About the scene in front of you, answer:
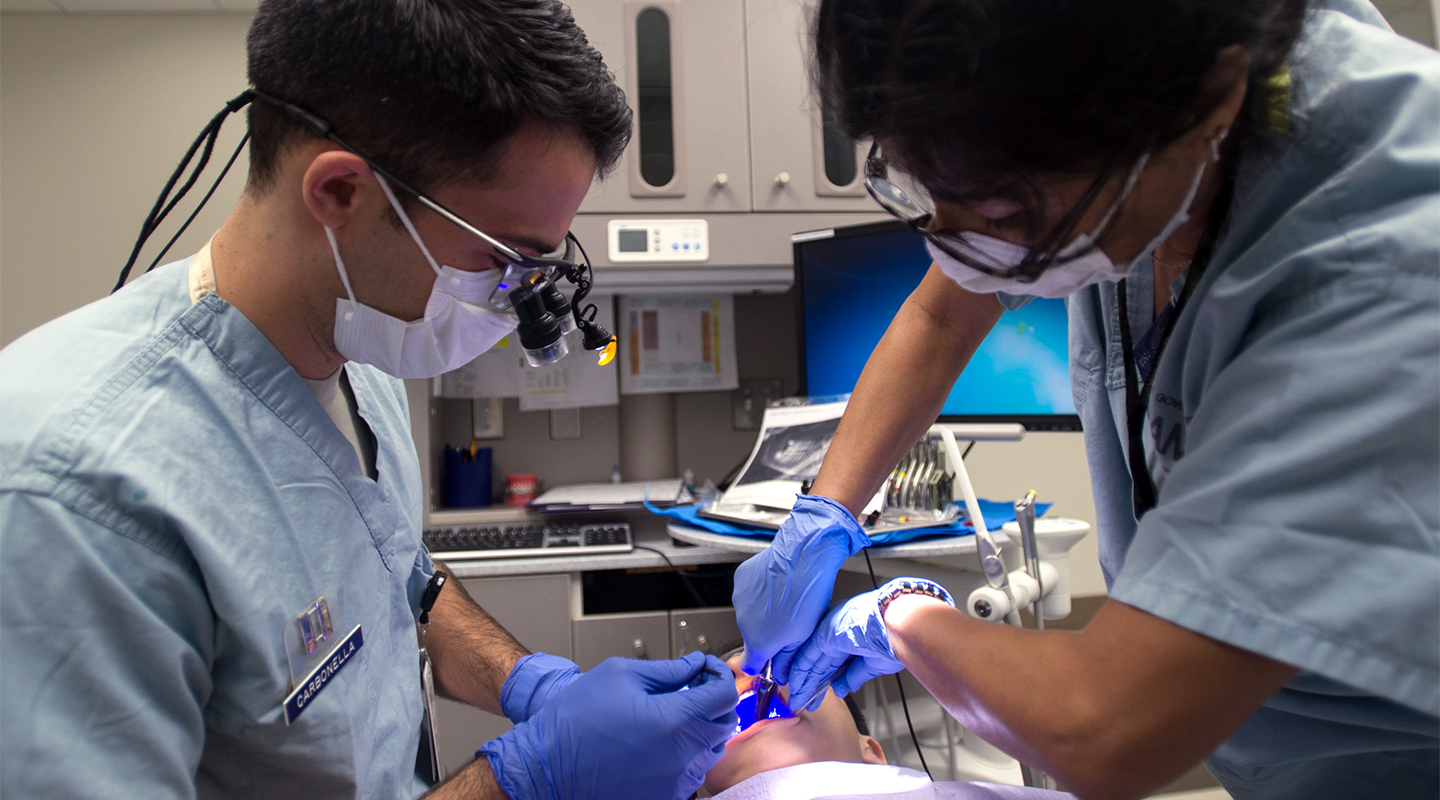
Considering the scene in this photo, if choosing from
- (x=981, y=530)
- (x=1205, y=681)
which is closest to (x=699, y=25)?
(x=981, y=530)

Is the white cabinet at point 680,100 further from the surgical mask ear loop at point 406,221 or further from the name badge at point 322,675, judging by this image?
the name badge at point 322,675

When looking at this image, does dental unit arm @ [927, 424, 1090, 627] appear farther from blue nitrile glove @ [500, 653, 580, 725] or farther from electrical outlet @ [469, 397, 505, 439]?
electrical outlet @ [469, 397, 505, 439]

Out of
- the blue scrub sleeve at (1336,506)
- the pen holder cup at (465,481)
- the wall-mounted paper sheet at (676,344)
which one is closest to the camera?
the blue scrub sleeve at (1336,506)

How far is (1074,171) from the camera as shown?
19.7 inches

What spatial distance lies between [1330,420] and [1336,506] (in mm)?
52

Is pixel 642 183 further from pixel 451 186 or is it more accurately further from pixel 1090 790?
pixel 1090 790

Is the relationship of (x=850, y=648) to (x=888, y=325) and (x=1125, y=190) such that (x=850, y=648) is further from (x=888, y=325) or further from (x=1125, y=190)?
(x=888, y=325)

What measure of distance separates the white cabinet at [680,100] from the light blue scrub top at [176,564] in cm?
128

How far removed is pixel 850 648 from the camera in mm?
933

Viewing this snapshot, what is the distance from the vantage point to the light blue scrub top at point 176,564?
0.53m

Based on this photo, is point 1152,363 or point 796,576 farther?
point 796,576

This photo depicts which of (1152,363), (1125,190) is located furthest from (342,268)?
(1152,363)

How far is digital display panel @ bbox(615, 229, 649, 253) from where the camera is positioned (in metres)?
1.88

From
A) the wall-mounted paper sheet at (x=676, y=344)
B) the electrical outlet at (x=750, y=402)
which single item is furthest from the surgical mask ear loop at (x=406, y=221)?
the electrical outlet at (x=750, y=402)
